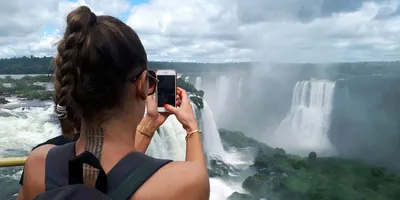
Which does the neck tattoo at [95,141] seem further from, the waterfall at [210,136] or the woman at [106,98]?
the waterfall at [210,136]

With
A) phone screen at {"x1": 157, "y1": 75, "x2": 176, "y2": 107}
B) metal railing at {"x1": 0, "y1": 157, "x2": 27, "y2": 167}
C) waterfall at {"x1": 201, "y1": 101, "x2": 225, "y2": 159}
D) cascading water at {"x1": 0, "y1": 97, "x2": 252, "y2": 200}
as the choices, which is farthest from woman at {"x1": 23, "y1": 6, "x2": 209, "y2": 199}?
waterfall at {"x1": 201, "y1": 101, "x2": 225, "y2": 159}

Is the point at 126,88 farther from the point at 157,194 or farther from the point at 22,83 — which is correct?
the point at 22,83

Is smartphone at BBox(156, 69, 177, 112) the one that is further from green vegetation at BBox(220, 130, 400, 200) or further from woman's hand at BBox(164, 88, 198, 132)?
green vegetation at BBox(220, 130, 400, 200)

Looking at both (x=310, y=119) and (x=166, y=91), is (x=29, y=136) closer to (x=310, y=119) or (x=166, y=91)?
(x=166, y=91)

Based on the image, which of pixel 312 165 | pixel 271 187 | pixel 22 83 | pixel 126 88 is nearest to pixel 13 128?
pixel 22 83

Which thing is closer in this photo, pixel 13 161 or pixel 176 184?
pixel 176 184

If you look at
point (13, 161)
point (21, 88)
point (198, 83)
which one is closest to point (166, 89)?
point (13, 161)

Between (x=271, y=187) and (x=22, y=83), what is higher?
(x=22, y=83)

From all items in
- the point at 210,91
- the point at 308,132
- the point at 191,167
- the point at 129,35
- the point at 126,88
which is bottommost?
the point at 308,132
